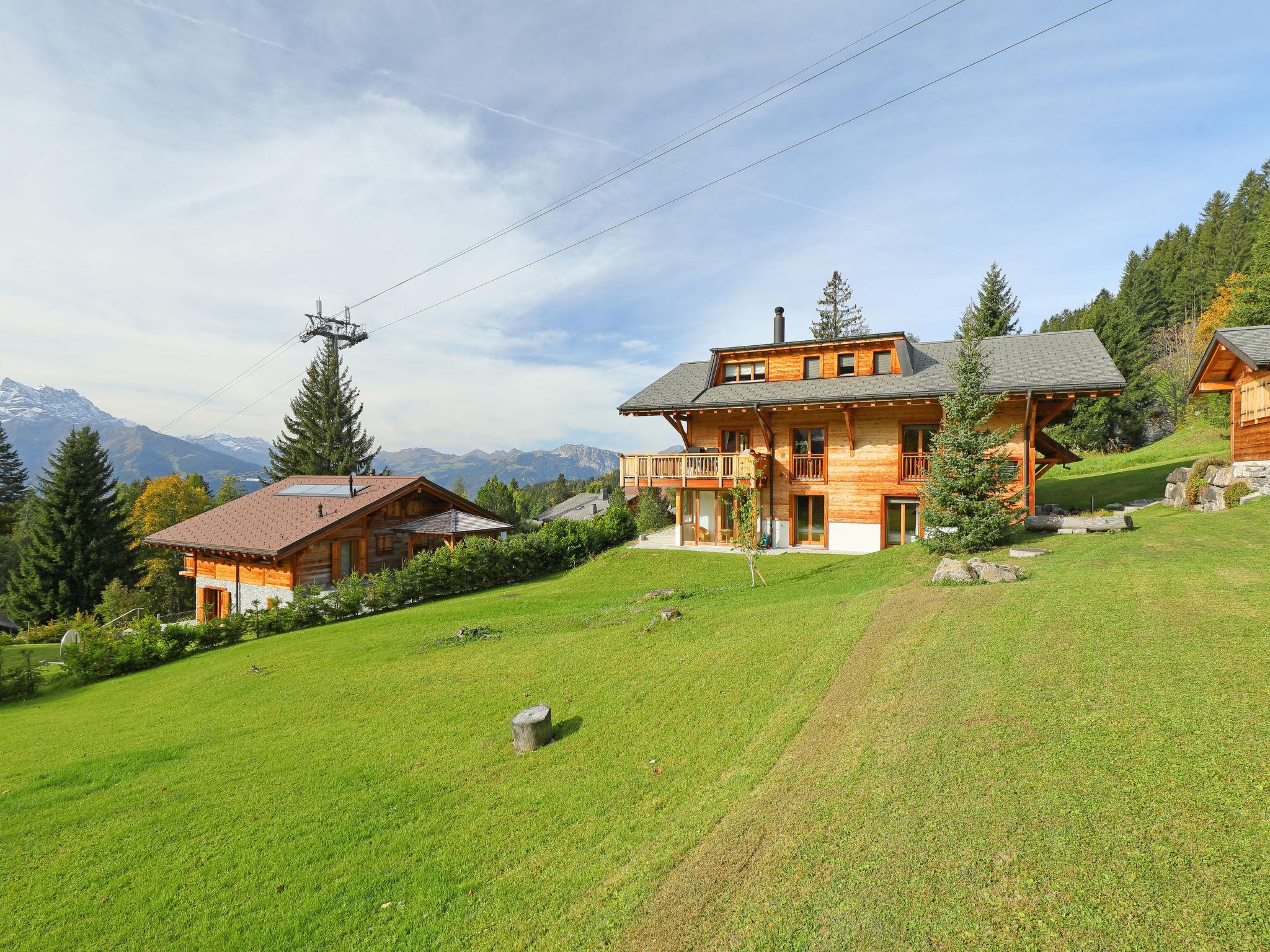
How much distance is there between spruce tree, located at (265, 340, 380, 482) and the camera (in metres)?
48.6

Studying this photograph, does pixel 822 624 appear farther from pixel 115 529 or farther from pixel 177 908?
pixel 115 529

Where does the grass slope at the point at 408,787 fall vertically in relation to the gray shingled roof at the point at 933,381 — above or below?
below

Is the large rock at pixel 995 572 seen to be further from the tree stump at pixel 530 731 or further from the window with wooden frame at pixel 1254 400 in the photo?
the window with wooden frame at pixel 1254 400

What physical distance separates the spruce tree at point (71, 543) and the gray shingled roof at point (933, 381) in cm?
3812

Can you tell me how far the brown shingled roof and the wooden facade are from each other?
11.4 m

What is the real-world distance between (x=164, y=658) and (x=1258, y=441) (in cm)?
3492

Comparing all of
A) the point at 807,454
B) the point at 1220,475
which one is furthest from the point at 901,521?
the point at 1220,475

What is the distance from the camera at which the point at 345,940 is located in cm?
446

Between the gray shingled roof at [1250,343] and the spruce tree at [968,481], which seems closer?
the spruce tree at [968,481]

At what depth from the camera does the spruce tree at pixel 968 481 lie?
14664 millimetres

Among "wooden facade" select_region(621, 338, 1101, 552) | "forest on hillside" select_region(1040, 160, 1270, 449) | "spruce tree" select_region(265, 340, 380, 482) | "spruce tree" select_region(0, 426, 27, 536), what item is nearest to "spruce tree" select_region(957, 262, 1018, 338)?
"forest on hillside" select_region(1040, 160, 1270, 449)

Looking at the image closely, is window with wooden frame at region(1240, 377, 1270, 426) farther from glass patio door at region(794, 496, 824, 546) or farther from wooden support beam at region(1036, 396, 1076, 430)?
glass patio door at region(794, 496, 824, 546)

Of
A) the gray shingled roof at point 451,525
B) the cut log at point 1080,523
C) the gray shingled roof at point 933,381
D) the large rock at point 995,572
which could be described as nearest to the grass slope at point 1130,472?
the gray shingled roof at point 933,381

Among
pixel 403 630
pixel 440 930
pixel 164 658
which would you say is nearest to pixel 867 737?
pixel 440 930
